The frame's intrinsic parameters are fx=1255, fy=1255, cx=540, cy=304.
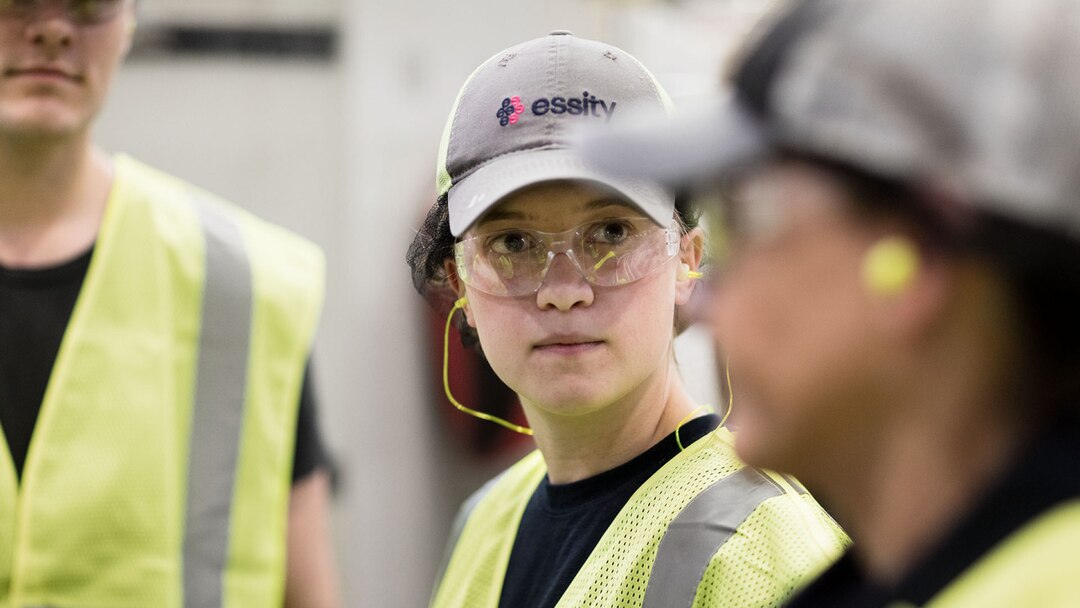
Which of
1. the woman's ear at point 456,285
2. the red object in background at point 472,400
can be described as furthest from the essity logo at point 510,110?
the red object in background at point 472,400

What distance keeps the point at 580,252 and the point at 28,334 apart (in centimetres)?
101

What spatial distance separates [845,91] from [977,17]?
3.4 inches

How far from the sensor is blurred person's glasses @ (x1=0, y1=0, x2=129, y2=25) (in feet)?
6.54

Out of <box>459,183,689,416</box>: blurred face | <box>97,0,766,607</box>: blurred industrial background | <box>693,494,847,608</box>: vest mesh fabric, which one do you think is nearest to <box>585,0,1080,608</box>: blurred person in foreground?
<box>693,494,847,608</box>: vest mesh fabric

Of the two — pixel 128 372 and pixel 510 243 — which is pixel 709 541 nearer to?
pixel 510 243

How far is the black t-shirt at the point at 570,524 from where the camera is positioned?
149 centimetres

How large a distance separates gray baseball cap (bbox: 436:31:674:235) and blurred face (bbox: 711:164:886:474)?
609 mm

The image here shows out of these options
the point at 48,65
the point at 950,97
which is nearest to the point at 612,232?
the point at 950,97

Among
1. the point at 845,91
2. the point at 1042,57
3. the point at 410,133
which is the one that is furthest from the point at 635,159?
the point at 410,133

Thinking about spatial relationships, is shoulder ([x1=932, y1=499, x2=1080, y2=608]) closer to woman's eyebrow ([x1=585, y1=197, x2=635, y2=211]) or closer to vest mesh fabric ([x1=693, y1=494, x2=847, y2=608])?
vest mesh fabric ([x1=693, y1=494, x2=847, y2=608])

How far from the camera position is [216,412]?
2107 mm

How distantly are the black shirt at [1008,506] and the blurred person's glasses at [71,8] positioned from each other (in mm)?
1692

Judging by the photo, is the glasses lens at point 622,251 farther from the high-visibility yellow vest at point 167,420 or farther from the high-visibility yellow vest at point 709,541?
the high-visibility yellow vest at point 167,420

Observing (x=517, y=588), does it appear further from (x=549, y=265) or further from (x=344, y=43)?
(x=344, y=43)
